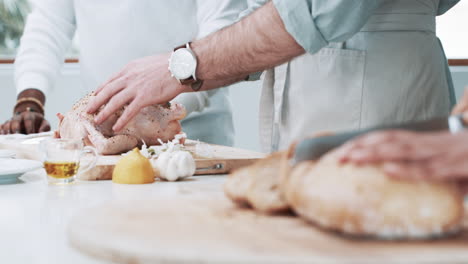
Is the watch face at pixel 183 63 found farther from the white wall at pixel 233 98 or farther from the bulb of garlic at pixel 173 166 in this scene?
the white wall at pixel 233 98

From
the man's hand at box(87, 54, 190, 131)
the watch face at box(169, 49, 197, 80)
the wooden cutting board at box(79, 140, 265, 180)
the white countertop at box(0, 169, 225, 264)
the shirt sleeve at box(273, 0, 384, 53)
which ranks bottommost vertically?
the white countertop at box(0, 169, 225, 264)

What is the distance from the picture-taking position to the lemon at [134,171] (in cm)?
126

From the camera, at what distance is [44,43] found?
9.53ft

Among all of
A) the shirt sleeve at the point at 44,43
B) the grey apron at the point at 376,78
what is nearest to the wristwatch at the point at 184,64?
the grey apron at the point at 376,78

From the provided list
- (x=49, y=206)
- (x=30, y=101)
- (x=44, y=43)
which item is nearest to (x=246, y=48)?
(x=49, y=206)

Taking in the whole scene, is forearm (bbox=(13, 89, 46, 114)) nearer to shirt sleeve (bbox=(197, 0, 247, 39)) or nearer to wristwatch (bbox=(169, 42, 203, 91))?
shirt sleeve (bbox=(197, 0, 247, 39))

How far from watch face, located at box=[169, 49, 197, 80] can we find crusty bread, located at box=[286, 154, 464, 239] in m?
0.98

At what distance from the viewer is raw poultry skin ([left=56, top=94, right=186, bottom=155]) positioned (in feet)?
5.76

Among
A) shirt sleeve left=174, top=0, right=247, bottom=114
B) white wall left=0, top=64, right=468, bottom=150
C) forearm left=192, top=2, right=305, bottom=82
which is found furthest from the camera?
white wall left=0, top=64, right=468, bottom=150

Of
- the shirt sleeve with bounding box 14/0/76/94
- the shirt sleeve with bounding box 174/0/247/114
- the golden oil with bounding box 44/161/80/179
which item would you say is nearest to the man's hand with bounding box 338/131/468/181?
the golden oil with bounding box 44/161/80/179

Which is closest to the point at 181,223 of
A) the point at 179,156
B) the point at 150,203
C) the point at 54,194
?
the point at 150,203

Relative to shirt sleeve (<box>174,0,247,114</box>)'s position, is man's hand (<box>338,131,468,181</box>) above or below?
below

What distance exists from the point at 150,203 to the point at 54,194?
44cm

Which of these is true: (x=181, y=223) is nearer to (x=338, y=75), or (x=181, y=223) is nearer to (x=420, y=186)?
(x=420, y=186)
